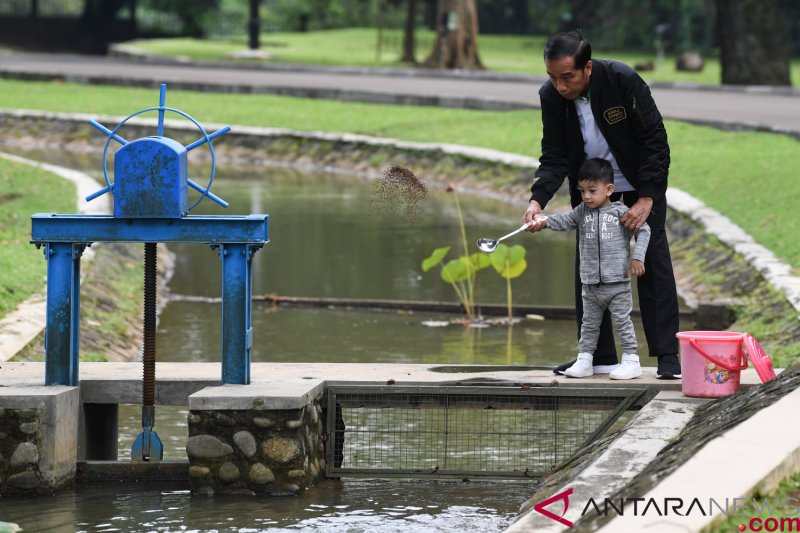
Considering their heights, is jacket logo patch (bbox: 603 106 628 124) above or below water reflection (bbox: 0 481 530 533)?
above

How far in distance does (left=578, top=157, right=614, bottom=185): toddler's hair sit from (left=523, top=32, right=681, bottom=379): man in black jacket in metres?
0.12

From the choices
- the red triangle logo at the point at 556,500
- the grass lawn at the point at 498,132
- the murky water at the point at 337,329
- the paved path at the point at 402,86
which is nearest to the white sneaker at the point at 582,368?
the murky water at the point at 337,329

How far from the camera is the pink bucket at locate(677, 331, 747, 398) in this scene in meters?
7.08

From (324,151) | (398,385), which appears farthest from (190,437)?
(324,151)

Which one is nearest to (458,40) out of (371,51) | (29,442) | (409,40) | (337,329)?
(409,40)

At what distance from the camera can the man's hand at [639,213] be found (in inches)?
288

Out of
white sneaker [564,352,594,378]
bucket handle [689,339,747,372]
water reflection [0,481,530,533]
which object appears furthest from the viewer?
white sneaker [564,352,594,378]

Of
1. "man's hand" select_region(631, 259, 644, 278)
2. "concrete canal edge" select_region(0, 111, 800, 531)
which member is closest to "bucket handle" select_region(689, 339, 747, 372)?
"concrete canal edge" select_region(0, 111, 800, 531)

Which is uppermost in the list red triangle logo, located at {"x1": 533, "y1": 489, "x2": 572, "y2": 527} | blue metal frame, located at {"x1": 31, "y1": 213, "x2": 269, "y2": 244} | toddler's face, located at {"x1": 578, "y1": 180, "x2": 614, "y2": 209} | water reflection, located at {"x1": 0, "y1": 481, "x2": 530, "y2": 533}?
toddler's face, located at {"x1": 578, "y1": 180, "x2": 614, "y2": 209}

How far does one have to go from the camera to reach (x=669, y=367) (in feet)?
24.8

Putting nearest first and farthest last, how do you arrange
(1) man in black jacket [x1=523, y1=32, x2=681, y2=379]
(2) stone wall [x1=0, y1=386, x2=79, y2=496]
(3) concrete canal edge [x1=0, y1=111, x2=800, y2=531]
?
(3) concrete canal edge [x1=0, y1=111, x2=800, y2=531] → (2) stone wall [x1=0, y1=386, x2=79, y2=496] → (1) man in black jacket [x1=523, y1=32, x2=681, y2=379]

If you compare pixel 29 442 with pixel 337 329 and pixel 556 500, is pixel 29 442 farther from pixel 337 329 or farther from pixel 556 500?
pixel 337 329

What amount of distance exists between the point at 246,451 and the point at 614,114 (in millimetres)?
2318

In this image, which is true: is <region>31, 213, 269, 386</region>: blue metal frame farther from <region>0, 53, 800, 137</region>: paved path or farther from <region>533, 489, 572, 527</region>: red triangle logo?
<region>0, 53, 800, 137</region>: paved path
